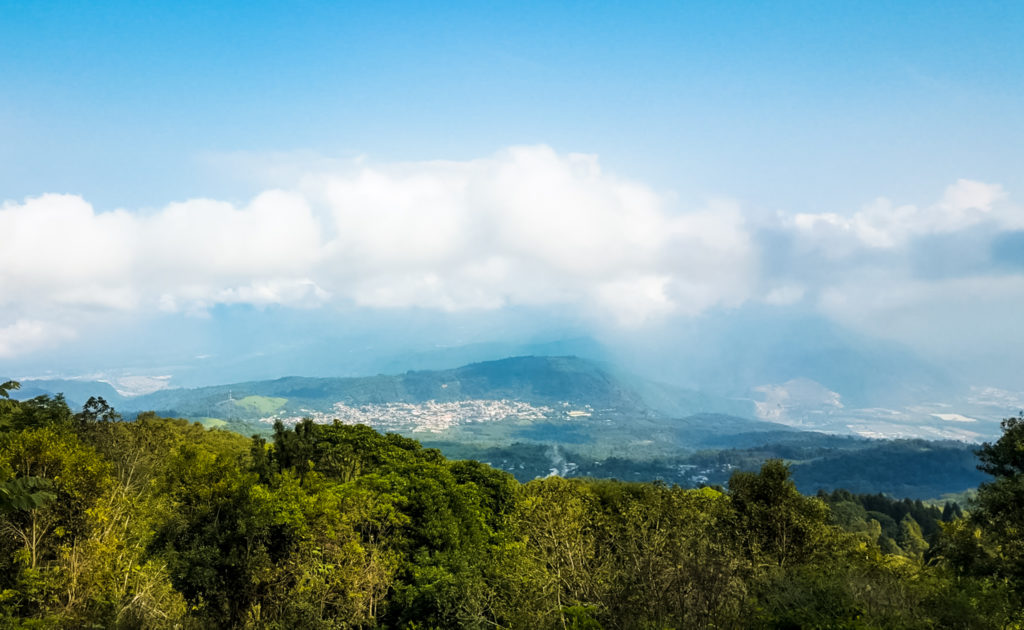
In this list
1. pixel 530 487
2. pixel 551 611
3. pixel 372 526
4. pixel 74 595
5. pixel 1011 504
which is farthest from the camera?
pixel 530 487

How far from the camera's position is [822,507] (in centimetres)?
3219

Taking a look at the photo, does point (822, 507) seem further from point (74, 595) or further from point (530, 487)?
point (74, 595)

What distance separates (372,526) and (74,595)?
12.7m

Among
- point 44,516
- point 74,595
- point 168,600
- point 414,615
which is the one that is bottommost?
point 414,615

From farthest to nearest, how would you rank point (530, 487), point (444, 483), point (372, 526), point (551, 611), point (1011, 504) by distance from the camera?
1. point (530, 487)
2. point (444, 483)
3. point (372, 526)
4. point (1011, 504)
5. point (551, 611)

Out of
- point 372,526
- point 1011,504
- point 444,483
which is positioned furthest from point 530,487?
point 1011,504

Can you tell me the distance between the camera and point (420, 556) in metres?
29.9

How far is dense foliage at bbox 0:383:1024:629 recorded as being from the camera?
16969 millimetres

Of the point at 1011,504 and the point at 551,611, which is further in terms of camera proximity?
the point at 1011,504

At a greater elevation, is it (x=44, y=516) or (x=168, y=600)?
(x=44, y=516)

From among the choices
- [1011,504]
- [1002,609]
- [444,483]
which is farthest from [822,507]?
[444,483]

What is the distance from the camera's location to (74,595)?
21547 mm

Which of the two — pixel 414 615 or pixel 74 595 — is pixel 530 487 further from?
pixel 74 595

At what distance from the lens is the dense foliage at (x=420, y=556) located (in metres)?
17.0
